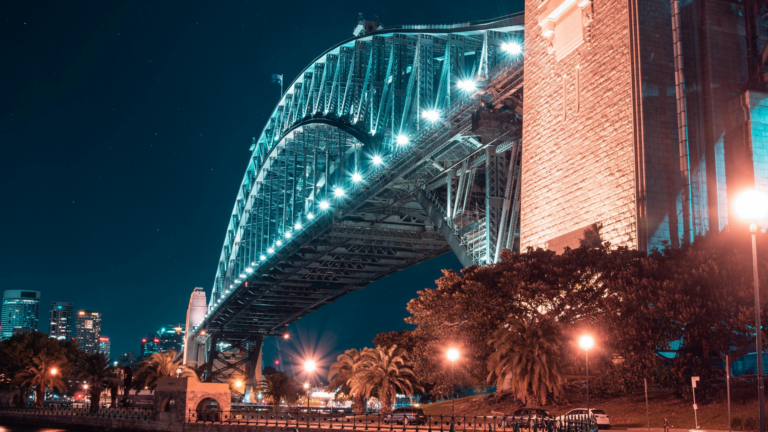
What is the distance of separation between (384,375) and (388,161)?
15630 millimetres

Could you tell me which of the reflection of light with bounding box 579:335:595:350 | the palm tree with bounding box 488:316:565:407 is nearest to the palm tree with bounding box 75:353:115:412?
the palm tree with bounding box 488:316:565:407

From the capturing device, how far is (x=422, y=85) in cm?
5325

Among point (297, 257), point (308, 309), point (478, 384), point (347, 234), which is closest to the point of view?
point (478, 384)

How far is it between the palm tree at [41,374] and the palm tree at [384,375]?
110 ft

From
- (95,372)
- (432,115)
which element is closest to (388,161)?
(432,115)

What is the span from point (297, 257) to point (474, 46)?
35324 millimetres

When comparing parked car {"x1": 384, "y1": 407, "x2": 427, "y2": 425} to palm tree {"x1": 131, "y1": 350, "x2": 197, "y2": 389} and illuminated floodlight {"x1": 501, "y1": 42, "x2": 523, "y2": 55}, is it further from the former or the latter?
palm tree {"x1": 131, "y1": 350, "x2": 197, "y2": 389}

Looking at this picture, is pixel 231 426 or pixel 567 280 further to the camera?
pixel 231 426

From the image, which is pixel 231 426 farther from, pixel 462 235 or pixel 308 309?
pixel 308 309

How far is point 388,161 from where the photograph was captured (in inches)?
2068

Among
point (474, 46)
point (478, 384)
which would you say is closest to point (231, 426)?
point (478, 384)

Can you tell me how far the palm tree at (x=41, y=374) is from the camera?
64.8m

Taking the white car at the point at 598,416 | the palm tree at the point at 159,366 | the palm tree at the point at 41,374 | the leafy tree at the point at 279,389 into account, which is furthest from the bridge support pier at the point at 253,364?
the white car at the point at 598,416

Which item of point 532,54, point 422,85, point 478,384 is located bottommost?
point 478,384
